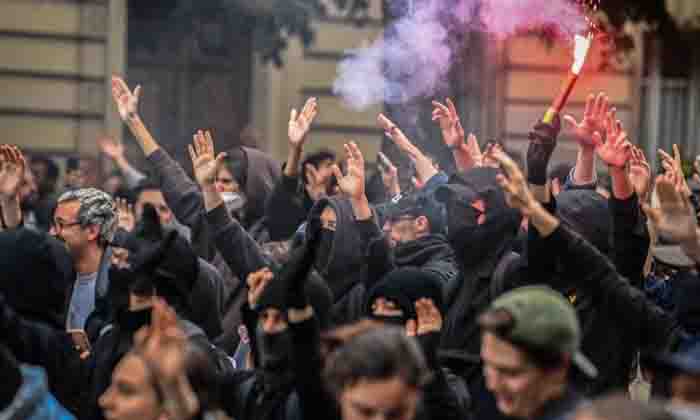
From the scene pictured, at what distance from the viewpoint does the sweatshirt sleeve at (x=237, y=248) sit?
7.37 m

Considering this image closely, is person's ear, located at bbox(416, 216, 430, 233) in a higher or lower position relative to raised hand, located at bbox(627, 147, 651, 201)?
lower

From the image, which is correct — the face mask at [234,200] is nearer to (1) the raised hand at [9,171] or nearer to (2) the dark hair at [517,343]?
(1) the raised hand at [9,171]

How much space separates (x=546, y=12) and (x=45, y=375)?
Result: 444 cm

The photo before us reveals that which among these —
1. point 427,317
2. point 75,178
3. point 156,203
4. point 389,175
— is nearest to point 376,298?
point 427,317

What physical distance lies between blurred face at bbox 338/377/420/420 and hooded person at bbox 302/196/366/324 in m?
2.65

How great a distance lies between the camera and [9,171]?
8023 mm

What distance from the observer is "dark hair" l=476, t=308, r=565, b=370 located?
4.97 meters

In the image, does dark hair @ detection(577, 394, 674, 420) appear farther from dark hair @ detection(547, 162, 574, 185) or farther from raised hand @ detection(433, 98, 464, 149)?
dark hair @ detection(547, 162, 574, 185)

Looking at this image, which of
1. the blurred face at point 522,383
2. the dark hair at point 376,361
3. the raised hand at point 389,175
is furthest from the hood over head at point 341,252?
the blurred face at point 522,383

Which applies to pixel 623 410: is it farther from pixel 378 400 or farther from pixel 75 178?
pixel 75 178

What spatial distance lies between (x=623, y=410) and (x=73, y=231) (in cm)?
397

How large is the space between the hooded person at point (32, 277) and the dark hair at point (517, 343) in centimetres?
221

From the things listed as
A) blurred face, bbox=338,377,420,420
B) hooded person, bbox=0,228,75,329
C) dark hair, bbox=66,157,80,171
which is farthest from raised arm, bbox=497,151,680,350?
dark hair, bbox=66,157,80,171

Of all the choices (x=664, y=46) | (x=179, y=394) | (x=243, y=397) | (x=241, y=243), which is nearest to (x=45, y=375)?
(x=243, y=397)
